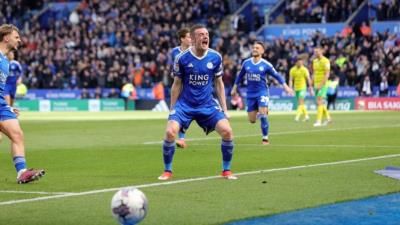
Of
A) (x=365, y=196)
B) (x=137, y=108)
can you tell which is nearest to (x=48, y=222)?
(x=365, y=196)

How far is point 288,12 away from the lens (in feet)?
183

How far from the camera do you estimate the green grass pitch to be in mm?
10844

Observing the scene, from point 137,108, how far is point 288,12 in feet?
34.3

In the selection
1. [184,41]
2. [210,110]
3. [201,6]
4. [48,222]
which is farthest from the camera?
[201,6]

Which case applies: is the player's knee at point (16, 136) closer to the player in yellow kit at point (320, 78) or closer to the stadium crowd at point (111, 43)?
the player in yellow kit at point (320, 78)

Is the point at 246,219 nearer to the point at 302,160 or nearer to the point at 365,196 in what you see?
the point at 365,196

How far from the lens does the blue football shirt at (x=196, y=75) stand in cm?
1455

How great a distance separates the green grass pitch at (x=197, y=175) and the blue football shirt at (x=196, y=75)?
1212mm

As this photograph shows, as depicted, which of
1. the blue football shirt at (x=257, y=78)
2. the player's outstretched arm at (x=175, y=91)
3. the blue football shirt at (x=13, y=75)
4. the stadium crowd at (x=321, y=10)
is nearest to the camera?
the player's outstretched arm at (x=175, y=91)

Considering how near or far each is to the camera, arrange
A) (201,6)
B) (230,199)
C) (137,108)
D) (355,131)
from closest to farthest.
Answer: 1. (230,199)
2. (355,131)
3. (137,108)
4. (201,6)

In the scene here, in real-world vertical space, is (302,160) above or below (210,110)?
below

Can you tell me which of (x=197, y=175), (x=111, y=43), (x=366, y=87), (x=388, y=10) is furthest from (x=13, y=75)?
(x=111, y=43)

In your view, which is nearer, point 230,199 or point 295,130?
point 230,199

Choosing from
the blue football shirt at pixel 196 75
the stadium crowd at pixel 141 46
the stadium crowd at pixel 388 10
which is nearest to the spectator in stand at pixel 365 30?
the stadium crowd at pixel 141 46
